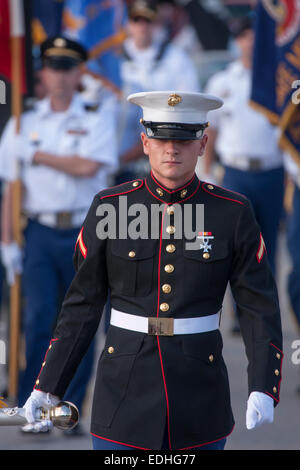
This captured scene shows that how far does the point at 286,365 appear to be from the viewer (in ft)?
23.2

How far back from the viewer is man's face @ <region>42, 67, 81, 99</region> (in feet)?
19.0

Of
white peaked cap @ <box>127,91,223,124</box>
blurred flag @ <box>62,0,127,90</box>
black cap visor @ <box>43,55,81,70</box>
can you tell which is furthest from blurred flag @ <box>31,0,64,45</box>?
white peaked cap @ <box>127,91,223,124</box>

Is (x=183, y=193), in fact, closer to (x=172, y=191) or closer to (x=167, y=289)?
(x=172, y=191)

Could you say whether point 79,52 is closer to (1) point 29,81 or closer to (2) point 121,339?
(1) point 29,81

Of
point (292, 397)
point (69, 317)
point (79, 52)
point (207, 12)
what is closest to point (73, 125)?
point (79, 52)

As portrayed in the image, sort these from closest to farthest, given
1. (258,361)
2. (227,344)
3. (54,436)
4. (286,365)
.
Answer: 1. (258,361)
2. (54,436)
3. (286,365)
4. (227,344)

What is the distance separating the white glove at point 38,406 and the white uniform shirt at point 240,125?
4471mm

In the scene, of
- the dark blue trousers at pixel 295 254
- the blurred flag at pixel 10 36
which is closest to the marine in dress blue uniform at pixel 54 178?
the blurred flag at pixel 10 36

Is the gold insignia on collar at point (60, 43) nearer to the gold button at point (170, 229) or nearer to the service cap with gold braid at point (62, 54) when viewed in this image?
the service cap with gold braid at point (62, 54)

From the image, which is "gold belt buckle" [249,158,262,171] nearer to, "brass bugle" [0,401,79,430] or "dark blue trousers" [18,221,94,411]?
"dark blue trousers" [18,221,94,411]

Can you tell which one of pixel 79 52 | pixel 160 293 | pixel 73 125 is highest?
pixel 79 52

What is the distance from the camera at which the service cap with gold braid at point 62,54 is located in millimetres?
5781

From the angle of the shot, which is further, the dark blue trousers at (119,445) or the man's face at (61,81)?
the man's face at (61,81)

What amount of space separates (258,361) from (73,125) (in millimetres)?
2736
